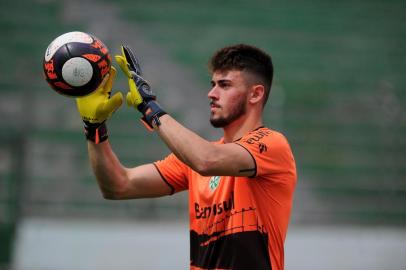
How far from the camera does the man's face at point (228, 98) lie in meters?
4.08

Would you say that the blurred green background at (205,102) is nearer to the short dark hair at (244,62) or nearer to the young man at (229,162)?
the young man at (229,162)

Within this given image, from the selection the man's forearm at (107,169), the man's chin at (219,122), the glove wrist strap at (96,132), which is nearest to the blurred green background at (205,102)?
the man's forearm at (107,169)

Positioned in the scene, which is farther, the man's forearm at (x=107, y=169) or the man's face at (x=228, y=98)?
the man's forearm at (x=107, y=169)

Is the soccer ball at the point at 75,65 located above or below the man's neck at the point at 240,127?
above

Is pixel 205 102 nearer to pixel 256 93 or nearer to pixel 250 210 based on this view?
pixel 256 93

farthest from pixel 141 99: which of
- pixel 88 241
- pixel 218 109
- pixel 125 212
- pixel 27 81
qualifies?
pixel 27 81

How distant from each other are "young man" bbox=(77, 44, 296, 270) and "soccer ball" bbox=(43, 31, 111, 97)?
0.48 feet

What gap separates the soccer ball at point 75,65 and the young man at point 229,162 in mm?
147

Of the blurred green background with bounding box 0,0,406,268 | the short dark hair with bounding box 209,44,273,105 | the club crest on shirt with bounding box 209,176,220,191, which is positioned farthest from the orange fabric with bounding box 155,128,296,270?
the blurred green background with bounding box 0,0,406,268

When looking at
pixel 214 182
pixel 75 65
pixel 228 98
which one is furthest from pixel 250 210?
pixel 75 65

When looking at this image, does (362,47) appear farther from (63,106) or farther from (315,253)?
(63,106)

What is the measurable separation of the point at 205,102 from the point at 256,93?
5.37 metres

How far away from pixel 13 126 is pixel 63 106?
2.23 ft

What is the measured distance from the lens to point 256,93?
13.8 feet
